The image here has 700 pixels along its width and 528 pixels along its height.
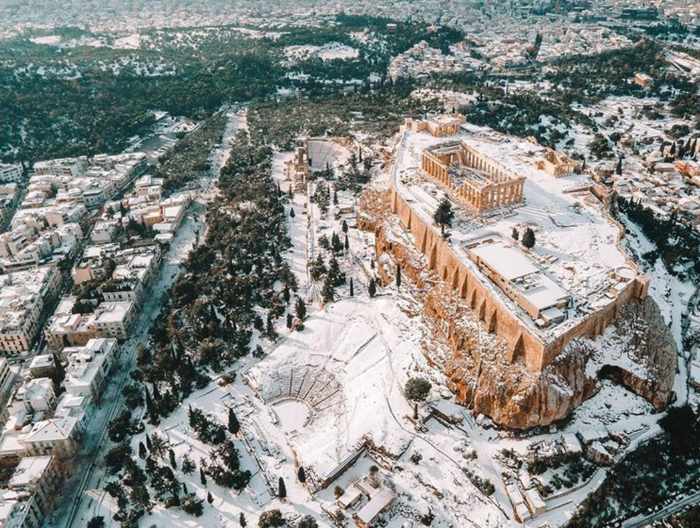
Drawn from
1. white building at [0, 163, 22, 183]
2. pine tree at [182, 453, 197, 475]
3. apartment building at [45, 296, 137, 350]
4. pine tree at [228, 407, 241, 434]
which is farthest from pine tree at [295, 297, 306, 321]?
white building at [0, 163, 22, 183]

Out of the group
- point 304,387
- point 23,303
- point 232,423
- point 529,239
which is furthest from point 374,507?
point 23,303

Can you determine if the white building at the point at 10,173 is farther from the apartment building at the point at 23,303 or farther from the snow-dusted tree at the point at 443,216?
the snow-dusted tree at the point at 443,216

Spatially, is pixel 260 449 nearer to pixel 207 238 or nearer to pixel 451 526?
pixel 451 526

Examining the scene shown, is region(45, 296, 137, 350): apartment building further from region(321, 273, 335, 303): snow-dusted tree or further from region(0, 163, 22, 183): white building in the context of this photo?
region(0, 163, 22, 183): white building

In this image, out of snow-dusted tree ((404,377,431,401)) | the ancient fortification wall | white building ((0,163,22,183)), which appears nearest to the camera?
the ancient fortification wall

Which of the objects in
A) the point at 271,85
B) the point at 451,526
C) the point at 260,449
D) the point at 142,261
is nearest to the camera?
the point at 451,526

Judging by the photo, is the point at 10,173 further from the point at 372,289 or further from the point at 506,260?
the point at 506,260

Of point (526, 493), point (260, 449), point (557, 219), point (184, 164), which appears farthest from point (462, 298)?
point (184, 164)
